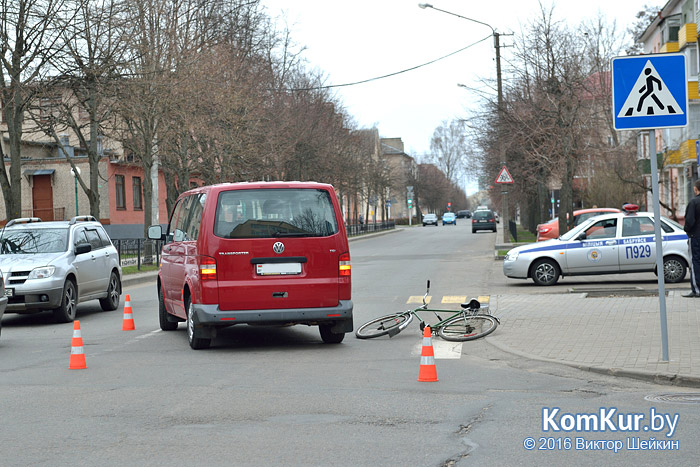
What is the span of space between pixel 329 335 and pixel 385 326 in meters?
1.14

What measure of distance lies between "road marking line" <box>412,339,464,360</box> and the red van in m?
1.00

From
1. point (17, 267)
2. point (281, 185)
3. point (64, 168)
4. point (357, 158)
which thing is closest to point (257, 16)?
point (64, 168)

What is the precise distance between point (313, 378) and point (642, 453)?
4.01 m

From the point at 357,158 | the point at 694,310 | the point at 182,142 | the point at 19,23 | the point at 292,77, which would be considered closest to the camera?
the point at 694,310

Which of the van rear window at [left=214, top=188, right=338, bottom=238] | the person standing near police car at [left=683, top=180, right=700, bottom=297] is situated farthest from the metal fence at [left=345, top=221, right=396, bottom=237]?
the van rear window at [left=214, top=188, right=338, bottom=238]

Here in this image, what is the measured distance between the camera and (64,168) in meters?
50.8

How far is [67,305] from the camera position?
1562 cm

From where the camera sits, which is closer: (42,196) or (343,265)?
(343,265)

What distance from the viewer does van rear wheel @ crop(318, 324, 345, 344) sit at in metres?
11.9

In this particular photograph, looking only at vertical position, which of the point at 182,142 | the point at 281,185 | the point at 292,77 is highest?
the point at 292,77

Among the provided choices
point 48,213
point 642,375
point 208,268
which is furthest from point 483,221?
point 642,375

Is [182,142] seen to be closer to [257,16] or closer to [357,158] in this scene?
[257,16]

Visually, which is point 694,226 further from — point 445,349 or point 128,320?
point 128,320

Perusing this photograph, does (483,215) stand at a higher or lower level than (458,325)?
higher
